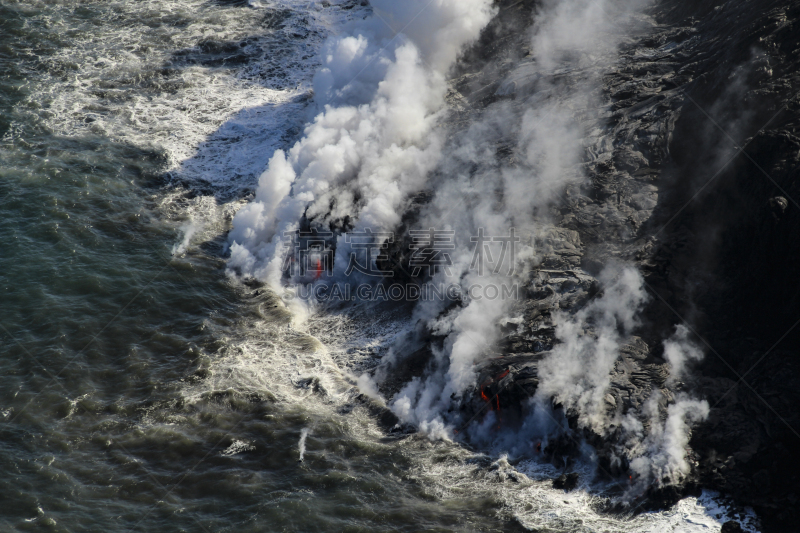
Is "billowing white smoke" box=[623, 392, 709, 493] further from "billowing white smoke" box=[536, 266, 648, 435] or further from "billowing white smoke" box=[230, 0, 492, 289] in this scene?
"billowing white smoke" box=[230, 0, 492, 289]

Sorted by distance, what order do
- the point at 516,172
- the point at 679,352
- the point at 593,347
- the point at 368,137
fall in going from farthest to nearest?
1. the point at 368,137
2. the point at 516,172
3. the point at 593,347
4. the point at 679,352

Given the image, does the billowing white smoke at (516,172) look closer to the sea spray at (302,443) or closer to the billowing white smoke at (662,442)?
the billowing white smoke at (662,442)

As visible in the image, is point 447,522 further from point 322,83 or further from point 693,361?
point 322,83

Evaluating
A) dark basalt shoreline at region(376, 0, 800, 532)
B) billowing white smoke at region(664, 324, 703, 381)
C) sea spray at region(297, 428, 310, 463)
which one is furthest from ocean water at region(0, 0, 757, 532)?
billowing white smoke at region(664, 324, 703, 381)

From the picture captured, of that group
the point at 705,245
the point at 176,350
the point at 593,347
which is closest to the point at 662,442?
the point at 593,347

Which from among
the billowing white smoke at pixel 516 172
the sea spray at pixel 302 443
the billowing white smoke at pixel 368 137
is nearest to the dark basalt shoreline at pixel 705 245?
the billowing white smoke at pixel 516 172

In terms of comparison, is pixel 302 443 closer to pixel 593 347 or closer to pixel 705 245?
pixel 593 347
